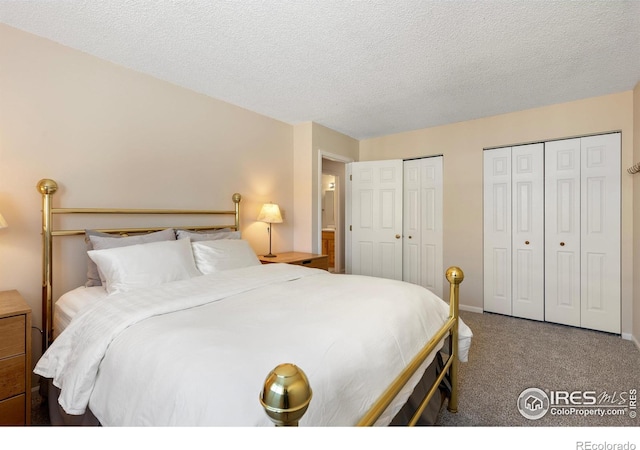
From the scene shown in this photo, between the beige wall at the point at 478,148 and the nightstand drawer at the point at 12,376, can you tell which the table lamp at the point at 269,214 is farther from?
the nightstand drawer at the point at 12,376

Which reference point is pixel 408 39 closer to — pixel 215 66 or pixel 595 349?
pixel 215 66

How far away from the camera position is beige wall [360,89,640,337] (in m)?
2.98

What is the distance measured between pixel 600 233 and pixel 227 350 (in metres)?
3.74

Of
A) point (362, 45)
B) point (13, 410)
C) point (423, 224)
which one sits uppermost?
point (362, 45)

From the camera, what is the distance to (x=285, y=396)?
1.93 feet

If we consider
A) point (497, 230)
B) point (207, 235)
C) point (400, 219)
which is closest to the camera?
point (207, 235)

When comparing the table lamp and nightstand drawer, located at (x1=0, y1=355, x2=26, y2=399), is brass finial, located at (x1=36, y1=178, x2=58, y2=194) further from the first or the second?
the table lamp

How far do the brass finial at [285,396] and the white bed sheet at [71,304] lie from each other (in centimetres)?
158

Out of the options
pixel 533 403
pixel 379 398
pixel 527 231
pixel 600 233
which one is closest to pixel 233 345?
pixel 379 398

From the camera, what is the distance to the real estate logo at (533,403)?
188 cm

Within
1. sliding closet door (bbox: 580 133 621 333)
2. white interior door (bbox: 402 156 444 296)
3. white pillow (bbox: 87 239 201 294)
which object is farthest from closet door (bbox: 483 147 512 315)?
white pillow (bbox: 87 239 201 294)

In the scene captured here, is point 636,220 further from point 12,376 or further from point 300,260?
point 12,376

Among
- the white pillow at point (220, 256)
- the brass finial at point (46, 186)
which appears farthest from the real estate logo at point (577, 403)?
the brass finial at point (46, 186)

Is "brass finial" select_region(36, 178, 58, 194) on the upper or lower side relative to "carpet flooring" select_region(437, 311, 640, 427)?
upper
